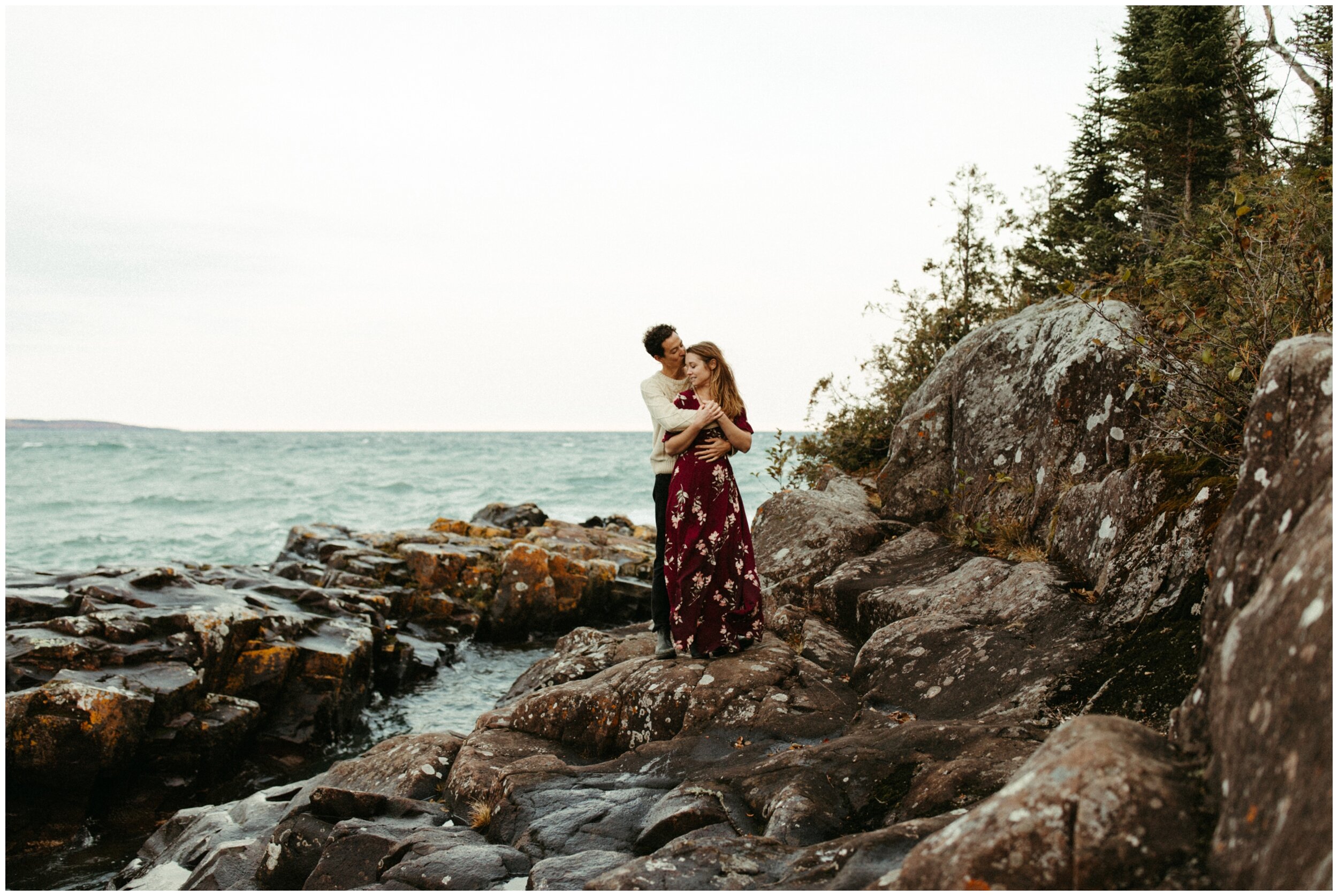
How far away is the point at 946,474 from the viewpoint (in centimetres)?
1120

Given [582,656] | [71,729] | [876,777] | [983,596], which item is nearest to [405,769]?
[582,656]

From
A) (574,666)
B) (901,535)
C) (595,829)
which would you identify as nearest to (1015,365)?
(901,535)

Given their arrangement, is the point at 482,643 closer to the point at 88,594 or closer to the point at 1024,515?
the point at 88,594

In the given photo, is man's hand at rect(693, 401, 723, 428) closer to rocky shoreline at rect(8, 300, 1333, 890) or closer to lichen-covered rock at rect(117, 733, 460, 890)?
rocky shoreline at rect(8, 300, 1333, 890)

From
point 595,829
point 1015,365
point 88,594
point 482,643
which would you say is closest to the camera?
point 595,829

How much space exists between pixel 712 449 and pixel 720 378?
0.61 m

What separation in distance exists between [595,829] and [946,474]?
762cm

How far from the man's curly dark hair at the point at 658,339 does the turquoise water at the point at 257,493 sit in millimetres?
11435

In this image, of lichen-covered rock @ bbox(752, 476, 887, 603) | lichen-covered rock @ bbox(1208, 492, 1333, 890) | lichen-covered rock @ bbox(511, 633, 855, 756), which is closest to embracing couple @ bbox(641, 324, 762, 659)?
lichen-covered rock @ bbox(511, 633, 855, 756)

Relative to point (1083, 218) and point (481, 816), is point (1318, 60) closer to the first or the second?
point (1083, 218)

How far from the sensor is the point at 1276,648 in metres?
2.61

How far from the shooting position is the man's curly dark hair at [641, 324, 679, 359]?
7.41 metres

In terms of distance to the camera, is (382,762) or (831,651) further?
(831,651)

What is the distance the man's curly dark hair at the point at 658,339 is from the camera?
741 centimetres
